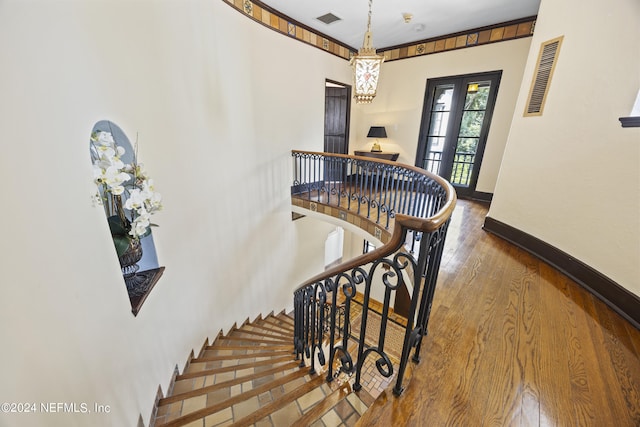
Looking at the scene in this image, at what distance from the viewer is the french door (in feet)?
14.5

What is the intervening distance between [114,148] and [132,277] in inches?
39.6

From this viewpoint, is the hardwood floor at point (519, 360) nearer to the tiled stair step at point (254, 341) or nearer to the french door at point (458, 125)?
the tiled stair step at point (254, 341)

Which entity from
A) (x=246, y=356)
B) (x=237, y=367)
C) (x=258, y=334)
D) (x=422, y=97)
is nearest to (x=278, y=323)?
(x=258, y=334)

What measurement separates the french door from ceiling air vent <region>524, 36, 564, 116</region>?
1810 mm

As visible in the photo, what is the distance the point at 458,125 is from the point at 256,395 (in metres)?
5.23

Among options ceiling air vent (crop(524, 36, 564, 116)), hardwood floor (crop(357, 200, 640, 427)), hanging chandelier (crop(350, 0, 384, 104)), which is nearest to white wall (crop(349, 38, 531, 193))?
ceiling air vent (crop(524, 36, 564, 116))

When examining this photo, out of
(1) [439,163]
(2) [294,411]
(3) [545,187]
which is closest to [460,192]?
(1) [439,163]

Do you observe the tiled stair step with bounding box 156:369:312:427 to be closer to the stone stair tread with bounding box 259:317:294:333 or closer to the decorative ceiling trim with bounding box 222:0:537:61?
the stone stair tread with bounding box 259:317:294:333

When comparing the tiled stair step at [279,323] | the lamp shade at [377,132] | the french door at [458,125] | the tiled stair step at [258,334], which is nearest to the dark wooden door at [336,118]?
the lamp shade at [377,132]

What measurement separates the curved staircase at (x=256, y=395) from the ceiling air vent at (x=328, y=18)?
4.71m

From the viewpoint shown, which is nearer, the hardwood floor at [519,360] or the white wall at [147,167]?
the white wall at [147,167]

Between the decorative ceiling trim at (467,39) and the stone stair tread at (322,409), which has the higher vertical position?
the decorative ceiling trim at (467,39)

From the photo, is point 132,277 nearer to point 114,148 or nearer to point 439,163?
point 114,148

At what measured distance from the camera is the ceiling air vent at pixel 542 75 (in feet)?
8.20
